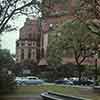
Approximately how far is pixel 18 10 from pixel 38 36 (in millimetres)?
91565

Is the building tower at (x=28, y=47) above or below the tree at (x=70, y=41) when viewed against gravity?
above

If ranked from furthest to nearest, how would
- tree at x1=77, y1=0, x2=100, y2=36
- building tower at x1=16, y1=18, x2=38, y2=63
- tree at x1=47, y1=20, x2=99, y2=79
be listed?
building tower at x1=16, y1=18, x2=38, y2=63 < tree at x1=47, y1=20, x2=99, y2=79 < tree at x1=77, y1=0, x2=100, y2=36

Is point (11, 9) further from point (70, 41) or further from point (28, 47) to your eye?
point (28, 47)

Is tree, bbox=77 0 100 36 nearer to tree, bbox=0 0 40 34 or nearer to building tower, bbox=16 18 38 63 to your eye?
tree, bbox=0 0 40 34

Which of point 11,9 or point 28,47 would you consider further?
point 28,47

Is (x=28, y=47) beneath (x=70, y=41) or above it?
above

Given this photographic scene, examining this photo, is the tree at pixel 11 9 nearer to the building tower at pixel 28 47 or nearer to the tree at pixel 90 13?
the tree at pixel 90 13

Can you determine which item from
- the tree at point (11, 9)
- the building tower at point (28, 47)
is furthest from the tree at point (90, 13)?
the building tower at point (28, 47)

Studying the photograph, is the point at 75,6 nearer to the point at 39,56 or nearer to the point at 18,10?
the point at 18,10

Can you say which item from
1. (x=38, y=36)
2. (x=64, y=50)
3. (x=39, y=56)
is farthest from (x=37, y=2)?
(x=38, y=36)

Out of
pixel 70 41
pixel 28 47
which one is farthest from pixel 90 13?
pixel 28 47

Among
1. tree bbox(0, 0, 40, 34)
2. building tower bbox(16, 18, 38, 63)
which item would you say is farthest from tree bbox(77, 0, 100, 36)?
building tower bbox(16, 18, 38, 63)

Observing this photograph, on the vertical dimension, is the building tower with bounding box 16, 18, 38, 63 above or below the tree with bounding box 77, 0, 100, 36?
above

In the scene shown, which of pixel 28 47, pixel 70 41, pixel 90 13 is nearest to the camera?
pixel 90 13
